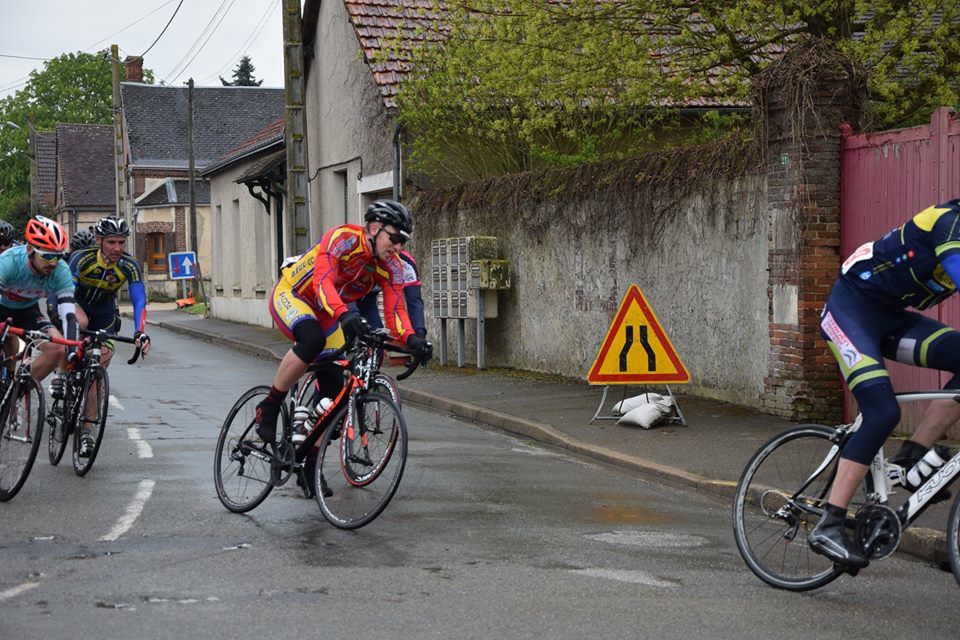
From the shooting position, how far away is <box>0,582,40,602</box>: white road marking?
19.3 ft

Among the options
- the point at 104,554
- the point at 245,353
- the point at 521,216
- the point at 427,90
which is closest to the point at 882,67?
the point at 521,216

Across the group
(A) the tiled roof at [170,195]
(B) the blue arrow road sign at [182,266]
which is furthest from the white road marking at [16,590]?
(A) the tiled roof at [170,195]

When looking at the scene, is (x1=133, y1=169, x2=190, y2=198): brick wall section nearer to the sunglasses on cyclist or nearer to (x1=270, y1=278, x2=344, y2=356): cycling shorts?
(x1=270, y1=278, x2=344, y2=356): cycling shorts

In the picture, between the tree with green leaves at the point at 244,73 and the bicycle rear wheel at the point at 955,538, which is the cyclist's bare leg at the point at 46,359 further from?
the tree with green leaves at the point at 244,73

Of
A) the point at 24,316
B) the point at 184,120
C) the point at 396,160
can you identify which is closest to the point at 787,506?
the point at 24,316

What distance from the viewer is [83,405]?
9656mm

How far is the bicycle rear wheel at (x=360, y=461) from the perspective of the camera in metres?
7.26

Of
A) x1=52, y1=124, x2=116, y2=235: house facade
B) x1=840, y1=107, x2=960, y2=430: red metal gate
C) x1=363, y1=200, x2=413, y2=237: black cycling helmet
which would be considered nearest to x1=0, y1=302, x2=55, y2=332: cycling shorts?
x1=363, y1=200, x2=413, y2=237: black cycling helmet

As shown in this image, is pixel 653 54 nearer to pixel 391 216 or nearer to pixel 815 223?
pixel 815 223

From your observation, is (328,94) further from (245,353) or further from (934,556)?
(934,556)

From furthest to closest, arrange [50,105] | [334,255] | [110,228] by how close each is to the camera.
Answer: [50,105], [110,228], [334,255]

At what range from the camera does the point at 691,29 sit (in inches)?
610

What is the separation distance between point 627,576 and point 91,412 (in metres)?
4.82

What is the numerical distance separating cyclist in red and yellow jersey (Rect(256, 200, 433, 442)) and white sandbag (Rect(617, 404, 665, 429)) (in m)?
4.53
